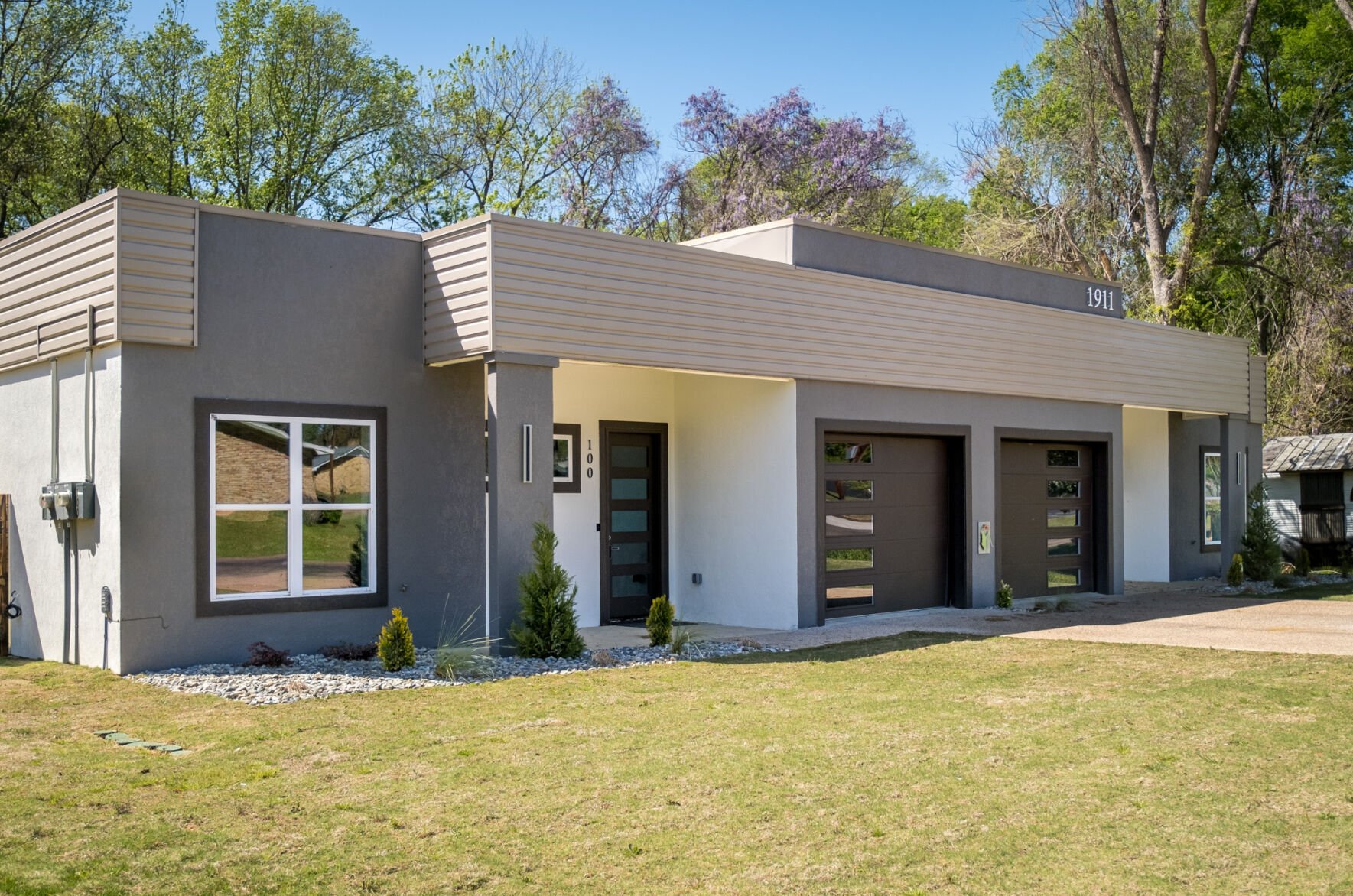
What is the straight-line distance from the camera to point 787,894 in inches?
183

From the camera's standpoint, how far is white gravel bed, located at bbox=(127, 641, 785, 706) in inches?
359

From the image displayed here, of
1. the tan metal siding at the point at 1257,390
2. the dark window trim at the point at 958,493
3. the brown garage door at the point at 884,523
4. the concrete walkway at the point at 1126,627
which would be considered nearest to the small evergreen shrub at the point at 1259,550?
the tan metal siding at the point at 1257,390

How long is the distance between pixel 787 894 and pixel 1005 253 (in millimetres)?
27035

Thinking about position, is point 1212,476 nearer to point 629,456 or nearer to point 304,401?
point 629,456

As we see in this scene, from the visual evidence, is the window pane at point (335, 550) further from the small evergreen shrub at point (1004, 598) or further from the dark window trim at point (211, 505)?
the small evergreen shrub at point (1004, 598)

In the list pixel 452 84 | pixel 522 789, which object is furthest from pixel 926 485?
pixel 452 84

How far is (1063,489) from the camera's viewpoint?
17.6 meters

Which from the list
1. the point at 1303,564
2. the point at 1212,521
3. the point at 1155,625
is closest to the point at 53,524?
the point at 1155,625

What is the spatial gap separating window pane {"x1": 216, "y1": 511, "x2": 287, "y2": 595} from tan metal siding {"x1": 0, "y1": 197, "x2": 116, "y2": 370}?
1832 millimetres

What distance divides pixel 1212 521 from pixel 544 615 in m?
14.8

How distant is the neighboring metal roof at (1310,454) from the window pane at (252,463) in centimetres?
1989

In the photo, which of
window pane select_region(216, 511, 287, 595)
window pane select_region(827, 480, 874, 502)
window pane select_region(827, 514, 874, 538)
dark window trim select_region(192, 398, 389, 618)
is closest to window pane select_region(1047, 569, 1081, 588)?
window pane select_region(827, 514, 874, 538)

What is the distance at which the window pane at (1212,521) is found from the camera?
21.0 metres

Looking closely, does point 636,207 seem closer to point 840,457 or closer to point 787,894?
point 840,457
